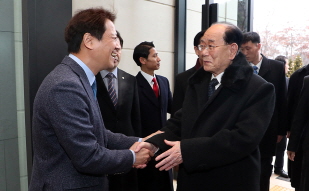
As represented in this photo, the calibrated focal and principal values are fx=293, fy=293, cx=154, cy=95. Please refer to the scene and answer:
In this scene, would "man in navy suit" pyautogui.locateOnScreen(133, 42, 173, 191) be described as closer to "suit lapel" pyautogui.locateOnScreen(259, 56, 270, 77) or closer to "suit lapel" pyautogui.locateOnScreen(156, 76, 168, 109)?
"suit lapel" pyautogui.locateOnScreen(156, 76, 168, 109)

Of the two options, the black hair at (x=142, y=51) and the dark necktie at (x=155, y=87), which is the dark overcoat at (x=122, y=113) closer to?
the dark necktie at (x=155, y=87)

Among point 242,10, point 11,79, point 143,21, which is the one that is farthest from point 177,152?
point 242,10

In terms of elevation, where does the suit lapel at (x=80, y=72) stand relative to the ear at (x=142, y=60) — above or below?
below

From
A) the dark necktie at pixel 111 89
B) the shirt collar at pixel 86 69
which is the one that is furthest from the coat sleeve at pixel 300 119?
the shirt collar at pixel 86 69

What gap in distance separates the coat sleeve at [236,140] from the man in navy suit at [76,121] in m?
0.36

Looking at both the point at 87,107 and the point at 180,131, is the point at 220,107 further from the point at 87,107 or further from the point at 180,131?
the point at 87,107

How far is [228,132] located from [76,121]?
0.85m

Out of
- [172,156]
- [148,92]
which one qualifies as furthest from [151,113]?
[172,156]

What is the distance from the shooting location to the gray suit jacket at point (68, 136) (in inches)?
51.3

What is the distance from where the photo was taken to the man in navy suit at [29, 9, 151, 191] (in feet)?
4.29

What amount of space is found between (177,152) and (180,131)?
356 mm

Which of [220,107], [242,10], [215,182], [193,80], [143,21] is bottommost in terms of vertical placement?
[215,182]

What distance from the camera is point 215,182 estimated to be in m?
1.78

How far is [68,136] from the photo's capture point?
130cm
